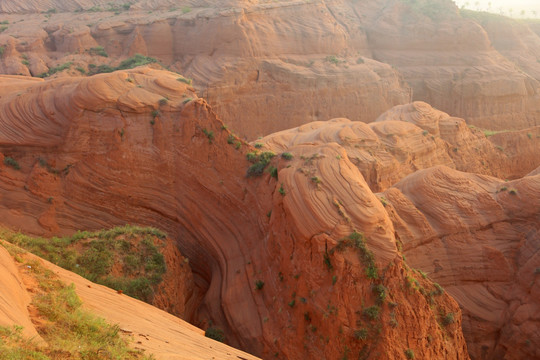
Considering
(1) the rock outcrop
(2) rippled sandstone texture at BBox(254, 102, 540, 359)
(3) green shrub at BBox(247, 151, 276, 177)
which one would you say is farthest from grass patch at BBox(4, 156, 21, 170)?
(1) the rock outcrop

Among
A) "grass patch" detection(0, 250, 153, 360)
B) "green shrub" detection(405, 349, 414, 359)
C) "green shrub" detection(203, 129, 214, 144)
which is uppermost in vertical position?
"grass patch" detection(0, 250, 153, 360)

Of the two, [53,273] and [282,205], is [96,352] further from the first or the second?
[282,205]

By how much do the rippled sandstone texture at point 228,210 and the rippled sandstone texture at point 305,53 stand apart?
14745 millimetres

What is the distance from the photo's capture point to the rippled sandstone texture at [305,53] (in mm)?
30984

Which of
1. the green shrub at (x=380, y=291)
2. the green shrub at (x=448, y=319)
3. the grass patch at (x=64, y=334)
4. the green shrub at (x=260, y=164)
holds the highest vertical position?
the grass patch at (x=64, y=334)

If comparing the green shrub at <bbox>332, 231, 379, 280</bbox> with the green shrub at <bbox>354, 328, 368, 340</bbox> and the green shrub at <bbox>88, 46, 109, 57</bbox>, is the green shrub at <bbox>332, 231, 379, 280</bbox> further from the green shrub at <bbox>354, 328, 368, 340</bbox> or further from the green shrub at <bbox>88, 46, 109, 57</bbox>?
the green shrub at <bbox>88, 46, 109, 57</bbox>

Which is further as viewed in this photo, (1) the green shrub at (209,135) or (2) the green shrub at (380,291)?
(1) the green shrub at (209,135)

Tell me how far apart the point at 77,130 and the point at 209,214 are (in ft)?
16.0

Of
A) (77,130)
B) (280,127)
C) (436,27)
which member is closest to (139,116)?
(77,130)

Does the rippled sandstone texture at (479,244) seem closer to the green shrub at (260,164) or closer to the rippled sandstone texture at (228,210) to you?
the green shrub at (260,164)

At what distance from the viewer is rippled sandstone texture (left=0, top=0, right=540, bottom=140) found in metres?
31.0

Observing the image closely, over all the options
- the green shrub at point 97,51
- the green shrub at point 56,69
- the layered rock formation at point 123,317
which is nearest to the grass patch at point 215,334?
the layered rock formation at point 123,317

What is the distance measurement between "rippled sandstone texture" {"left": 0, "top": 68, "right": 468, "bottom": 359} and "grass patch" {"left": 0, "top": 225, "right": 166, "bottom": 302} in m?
1.95

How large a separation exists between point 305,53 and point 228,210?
21.8m
